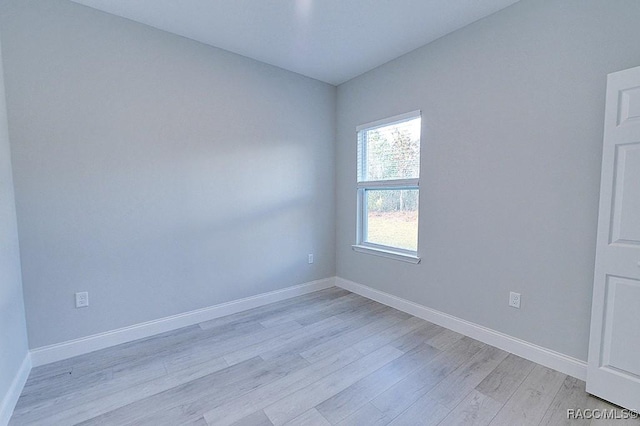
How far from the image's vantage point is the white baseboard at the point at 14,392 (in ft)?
4.98

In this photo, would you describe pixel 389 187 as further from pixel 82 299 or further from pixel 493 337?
pixel 82 299

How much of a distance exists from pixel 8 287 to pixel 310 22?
284 centimetres

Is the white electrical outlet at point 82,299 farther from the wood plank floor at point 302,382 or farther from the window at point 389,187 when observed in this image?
the window at point 389,187

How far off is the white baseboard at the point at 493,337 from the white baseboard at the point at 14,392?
2955 mm

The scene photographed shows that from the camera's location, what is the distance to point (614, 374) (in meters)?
1.62

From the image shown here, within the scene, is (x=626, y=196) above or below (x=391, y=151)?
below

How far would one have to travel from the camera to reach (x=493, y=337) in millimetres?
2311

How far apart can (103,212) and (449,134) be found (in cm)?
302

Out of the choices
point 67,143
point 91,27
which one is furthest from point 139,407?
point 91,27

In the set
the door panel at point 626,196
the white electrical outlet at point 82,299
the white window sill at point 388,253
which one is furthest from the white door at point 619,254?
the white electrical outlet at point 82,299

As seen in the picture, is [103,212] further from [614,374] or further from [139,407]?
[614,374]

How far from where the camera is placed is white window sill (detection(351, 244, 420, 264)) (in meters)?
2.90

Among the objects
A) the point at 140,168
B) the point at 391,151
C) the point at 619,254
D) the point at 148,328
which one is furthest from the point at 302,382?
the point at 391,151

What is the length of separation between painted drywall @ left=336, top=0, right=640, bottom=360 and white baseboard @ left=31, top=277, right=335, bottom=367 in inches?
61.4
